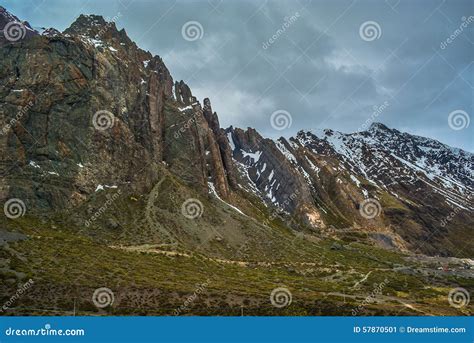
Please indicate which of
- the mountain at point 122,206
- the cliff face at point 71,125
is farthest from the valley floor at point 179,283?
the cliff face at point 71,125

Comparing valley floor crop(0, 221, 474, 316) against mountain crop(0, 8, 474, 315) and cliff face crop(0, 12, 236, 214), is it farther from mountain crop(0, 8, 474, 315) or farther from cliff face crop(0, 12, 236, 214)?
cliff face crop(0, 12, 236, 214)

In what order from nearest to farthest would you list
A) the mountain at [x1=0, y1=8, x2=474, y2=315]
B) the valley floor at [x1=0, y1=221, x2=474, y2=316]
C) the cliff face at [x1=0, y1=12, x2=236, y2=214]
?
1. the valley floor at [x1=0, y1=221, x2=474, y2=316]
2. the mountain at [x1=0, y1=8, x2=474, y2=315]
3. the cliff face at [x1=0, y1=12, x2=236, y2=214]

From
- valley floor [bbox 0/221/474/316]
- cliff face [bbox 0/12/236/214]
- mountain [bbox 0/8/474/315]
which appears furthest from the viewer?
cliff face [bbox 0/12/236/214]

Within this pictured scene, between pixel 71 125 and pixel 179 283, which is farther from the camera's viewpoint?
pixel 71 125

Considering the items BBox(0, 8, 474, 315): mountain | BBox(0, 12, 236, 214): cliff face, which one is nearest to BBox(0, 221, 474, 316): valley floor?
BBox(0, 8, 474, 315): mountain

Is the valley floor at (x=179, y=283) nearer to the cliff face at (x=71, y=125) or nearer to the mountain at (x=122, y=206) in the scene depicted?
the mountain at (x=122, y=206)

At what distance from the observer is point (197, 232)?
147 metres

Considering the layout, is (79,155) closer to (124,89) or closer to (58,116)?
(58,116)

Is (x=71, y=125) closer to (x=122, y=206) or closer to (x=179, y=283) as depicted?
(x=122, y=206)

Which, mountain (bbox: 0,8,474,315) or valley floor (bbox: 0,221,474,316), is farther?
mountain (bbox: 0,8,474,315)

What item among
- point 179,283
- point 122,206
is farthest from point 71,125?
point 179,283
